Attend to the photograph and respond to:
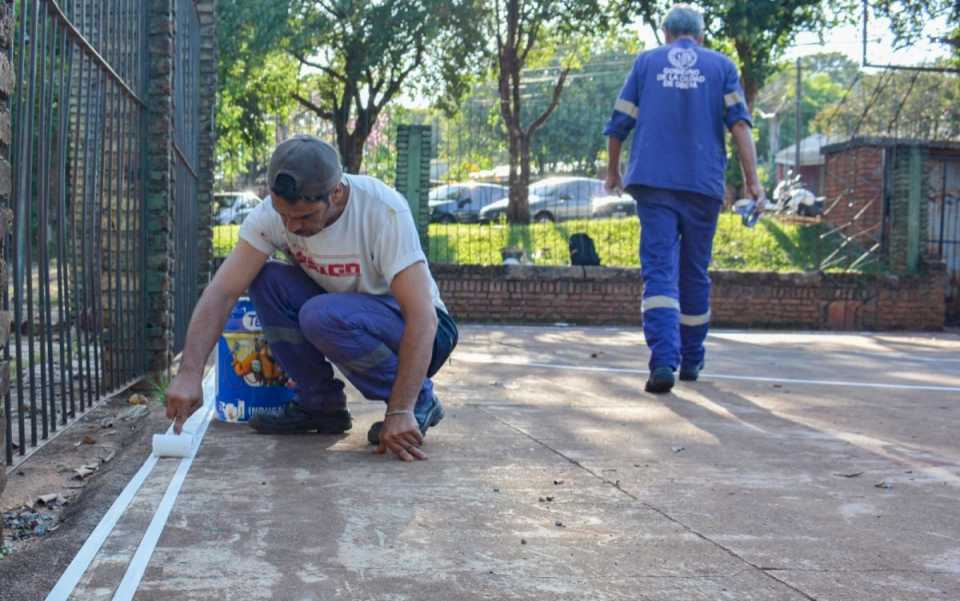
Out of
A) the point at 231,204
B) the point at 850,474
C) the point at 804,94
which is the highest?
the point at 804,94

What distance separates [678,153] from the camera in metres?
6.57

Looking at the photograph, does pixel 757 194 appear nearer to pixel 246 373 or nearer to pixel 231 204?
pixel 246 373

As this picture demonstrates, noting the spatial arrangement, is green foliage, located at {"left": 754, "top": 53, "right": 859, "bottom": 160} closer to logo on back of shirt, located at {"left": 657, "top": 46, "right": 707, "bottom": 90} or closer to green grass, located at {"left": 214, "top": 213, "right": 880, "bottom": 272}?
green grass, located at {"left": 214, "top": 213, "right": 880, "bottom": 272}

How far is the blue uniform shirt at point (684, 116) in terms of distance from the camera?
6.56 m

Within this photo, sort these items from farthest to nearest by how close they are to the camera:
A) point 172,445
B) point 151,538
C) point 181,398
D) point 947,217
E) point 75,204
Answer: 1. point 947,217
2. point 75,204
3. point 172,445
4. point 181,398
5. point 151,538

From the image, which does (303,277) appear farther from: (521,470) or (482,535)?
(482,535)

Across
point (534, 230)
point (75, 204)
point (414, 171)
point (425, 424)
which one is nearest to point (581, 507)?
point (425, 424)

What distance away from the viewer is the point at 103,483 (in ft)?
13.1

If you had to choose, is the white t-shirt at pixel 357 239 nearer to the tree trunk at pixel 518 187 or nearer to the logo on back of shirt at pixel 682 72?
the logo on back of shirt at pixel 682 72

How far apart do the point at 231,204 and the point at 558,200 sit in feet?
20.9

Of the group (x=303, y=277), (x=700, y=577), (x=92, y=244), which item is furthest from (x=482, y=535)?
(x=92, y=244)

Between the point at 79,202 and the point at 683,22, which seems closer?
the point at 79,202

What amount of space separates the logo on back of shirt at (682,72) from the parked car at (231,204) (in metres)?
7.71

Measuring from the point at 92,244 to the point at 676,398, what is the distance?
281 cm
